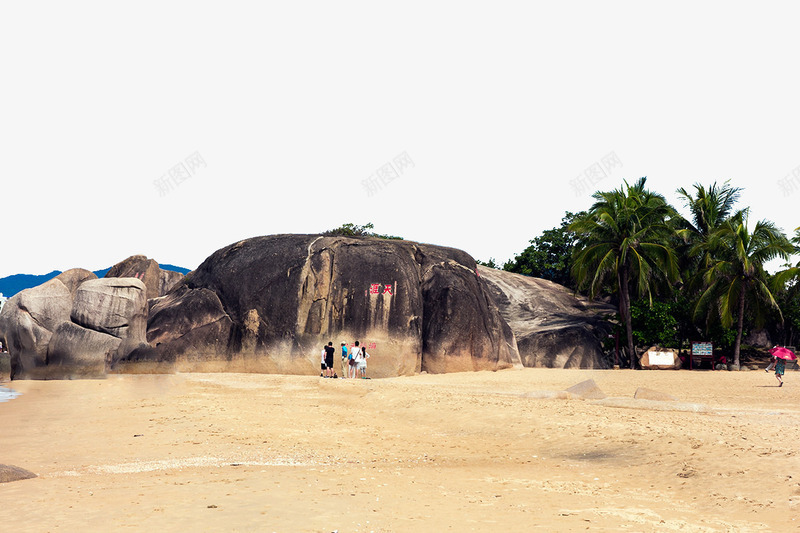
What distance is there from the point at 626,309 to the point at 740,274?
489cm

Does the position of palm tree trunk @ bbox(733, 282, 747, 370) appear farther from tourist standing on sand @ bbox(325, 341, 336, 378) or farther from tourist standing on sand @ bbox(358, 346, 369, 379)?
tourist standing on sand @ bbox(325, 341, 336, 378)

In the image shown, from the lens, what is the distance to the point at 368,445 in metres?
10.7

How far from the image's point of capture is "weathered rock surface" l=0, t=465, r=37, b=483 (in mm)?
7898

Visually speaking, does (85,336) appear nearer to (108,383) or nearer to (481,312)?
(108,383)

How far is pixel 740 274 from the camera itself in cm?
3028

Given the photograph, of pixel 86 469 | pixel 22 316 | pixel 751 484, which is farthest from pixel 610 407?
pixel 22 316

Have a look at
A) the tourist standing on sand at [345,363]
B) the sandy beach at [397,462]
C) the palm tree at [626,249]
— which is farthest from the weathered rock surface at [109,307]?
the palm tree at [626,249]

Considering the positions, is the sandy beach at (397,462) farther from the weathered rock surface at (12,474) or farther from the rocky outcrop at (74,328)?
the rocky outcrop at (74,328)

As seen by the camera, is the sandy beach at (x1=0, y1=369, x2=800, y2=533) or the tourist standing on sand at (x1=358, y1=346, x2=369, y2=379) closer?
the sandy beach at (x1=0, y1=369, x2=800, y2=533)

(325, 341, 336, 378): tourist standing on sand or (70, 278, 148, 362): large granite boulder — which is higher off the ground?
(70, 278, 148, 362): large granite boulder

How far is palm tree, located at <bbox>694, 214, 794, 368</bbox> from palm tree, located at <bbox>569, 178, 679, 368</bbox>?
1.74 metres

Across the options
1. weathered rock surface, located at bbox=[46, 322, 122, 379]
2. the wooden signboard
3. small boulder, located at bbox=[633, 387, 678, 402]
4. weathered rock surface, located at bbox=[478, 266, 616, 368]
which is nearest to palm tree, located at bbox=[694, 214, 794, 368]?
the wooden signboard

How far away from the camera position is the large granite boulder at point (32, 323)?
69.9ft

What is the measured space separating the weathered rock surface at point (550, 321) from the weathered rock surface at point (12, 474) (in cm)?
2446
